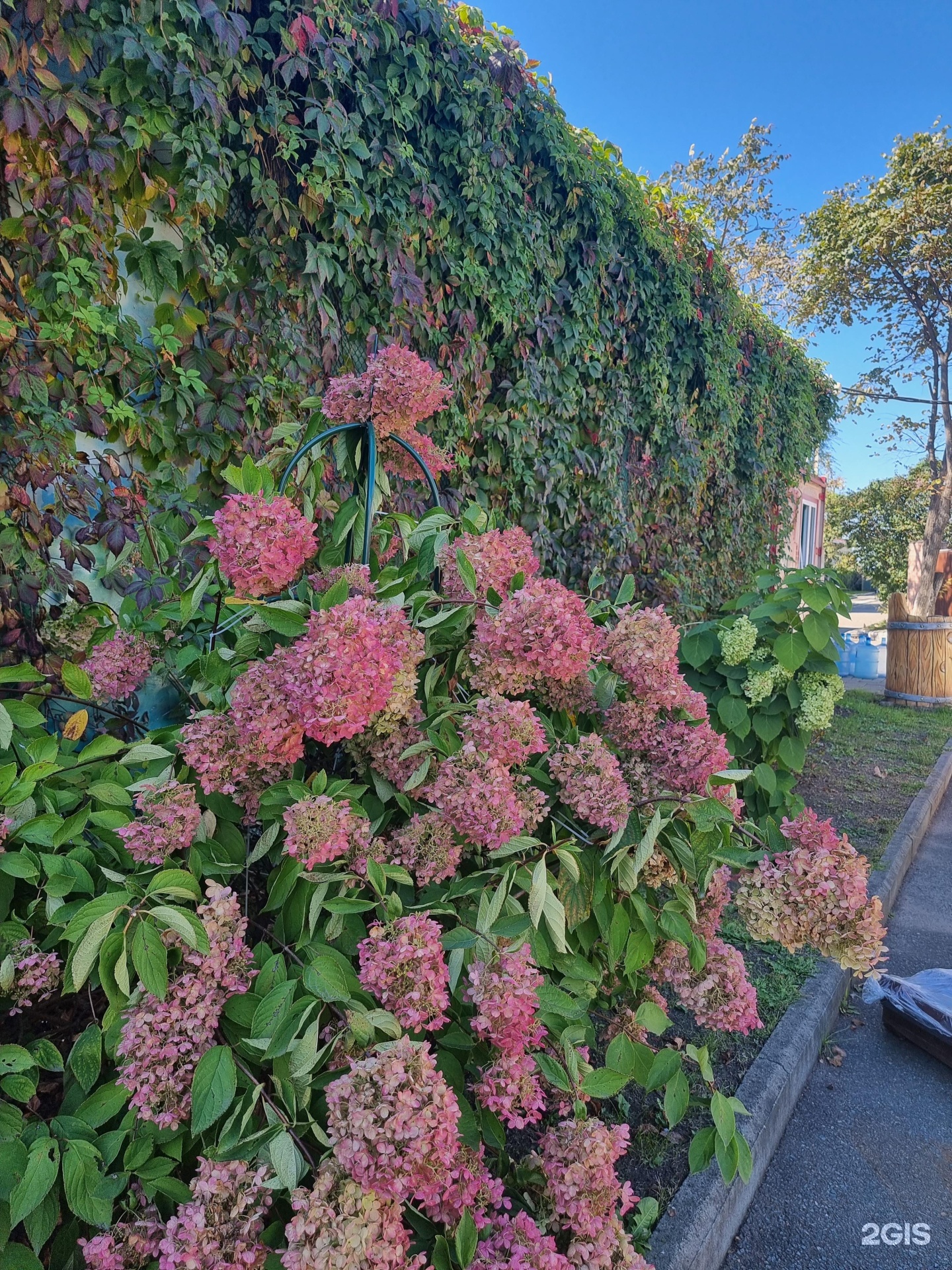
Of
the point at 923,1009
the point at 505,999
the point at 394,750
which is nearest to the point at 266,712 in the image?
the point at 394,750

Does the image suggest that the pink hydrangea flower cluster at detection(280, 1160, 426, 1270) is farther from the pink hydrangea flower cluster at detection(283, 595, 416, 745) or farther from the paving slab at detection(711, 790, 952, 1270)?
the paving slab at detection(711, 790, 952, 1270)

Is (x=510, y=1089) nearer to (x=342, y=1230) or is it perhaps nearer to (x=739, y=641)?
(x=342, y=1230)

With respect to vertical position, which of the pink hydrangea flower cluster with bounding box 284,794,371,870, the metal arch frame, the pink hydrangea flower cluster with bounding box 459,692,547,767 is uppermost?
the metal arch frame

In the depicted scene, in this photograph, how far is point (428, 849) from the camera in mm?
991

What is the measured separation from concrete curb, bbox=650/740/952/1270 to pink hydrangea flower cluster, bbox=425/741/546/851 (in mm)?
1212

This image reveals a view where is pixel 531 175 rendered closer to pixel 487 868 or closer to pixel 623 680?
pixel 623 680

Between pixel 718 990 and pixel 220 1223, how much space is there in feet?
2.81

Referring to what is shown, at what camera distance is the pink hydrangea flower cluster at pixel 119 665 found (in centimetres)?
121

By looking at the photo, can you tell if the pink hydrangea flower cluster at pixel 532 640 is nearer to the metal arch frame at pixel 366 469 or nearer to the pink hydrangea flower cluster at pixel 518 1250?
the metal arch frame at pixel 366 469

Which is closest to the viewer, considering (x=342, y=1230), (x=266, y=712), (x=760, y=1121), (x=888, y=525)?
(x=342, y=1230)

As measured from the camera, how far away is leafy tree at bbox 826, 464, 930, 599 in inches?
455

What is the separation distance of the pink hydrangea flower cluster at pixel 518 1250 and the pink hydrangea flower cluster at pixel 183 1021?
1.32 ft

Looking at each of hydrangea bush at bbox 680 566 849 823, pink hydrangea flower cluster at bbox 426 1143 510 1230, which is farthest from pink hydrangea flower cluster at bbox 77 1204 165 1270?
hydrangea bush at bbox 680 566 849 823

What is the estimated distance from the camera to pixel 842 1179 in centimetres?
195
